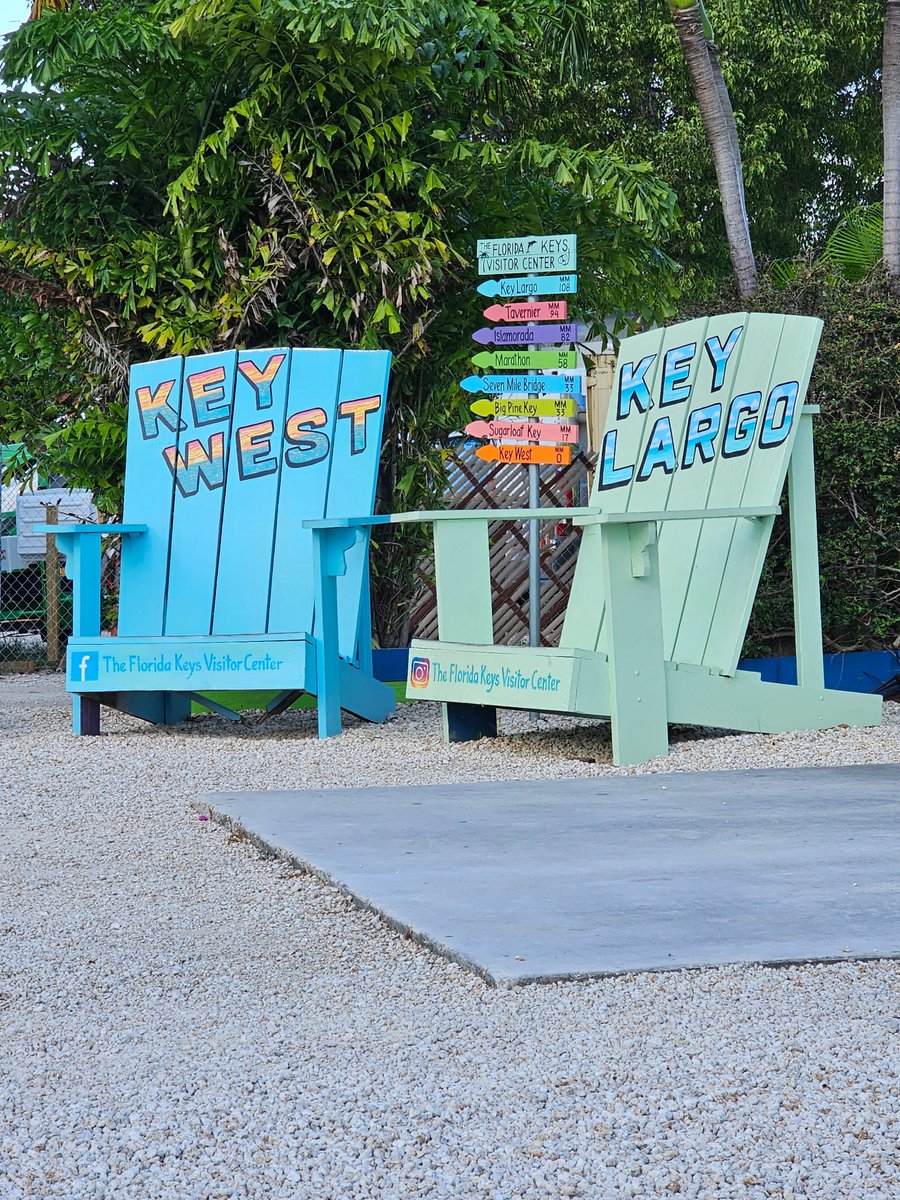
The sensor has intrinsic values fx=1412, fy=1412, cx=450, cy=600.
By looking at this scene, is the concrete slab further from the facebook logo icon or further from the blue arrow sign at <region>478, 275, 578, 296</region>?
the blue arrow sign at <region>478, 275, 578, 296</region>

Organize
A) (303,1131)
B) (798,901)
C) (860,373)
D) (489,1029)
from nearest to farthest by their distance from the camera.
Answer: (303,1131)
(489,1029)
(798,901)
(860,373)

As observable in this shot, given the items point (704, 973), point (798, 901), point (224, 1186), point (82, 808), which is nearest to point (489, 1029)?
point (704, 973)

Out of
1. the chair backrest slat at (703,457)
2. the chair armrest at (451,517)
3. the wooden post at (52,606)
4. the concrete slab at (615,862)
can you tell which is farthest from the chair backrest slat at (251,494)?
the wooden post at (52,606)

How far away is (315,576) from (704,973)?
330 centimetres

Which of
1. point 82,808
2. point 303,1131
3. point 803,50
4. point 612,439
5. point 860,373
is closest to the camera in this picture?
point 303,1131

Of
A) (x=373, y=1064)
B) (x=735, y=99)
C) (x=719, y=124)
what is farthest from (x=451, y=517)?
(x=735, y=99)

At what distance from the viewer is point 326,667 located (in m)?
5.31

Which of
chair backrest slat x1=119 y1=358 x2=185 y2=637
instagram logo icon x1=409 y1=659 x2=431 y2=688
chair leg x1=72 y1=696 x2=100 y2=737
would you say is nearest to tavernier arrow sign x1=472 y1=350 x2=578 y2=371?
chair backrest slat x1=119 y1=358 x2=185 y2=637

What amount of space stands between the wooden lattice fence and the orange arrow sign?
263cm

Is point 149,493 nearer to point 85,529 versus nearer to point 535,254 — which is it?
point 85,529

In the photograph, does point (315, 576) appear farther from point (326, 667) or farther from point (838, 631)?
point (838, 631)

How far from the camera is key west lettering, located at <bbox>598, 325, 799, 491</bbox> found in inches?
201

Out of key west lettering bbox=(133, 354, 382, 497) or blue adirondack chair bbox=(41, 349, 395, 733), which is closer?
blue adirondack chair bbox=(41, 349, 395, 733)

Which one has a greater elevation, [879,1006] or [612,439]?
[612,439]
